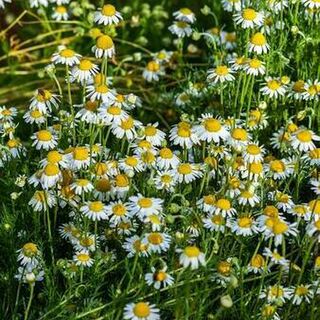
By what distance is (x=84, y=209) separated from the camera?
9.75 ft

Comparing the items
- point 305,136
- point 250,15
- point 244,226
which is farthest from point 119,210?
point 250,15

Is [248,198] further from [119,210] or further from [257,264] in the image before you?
[119,210]

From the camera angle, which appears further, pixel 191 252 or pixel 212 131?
pixel 212 131

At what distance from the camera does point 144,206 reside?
9.54 feet

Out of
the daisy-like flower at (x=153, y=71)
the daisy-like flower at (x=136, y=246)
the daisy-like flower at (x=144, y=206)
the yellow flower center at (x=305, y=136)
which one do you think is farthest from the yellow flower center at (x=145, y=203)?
the daisy-like flower at (x=153, y=71)

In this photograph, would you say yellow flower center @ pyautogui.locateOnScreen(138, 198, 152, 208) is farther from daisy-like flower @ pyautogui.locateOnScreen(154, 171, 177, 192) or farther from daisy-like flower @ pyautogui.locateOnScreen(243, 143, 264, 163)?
daisy-like flower @ pyautogui.locateOnScreen(243, 143, 264, 163)

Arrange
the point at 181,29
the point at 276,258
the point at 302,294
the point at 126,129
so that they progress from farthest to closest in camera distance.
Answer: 1. the point at 181,29
2. the point at 126,129
3. the point at 302,294
4. the point at 276,258

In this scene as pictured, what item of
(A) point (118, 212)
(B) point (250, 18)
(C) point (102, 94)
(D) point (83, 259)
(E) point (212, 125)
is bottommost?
(D) point (83, 259)

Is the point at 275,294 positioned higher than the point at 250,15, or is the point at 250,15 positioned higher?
the point at 250,15

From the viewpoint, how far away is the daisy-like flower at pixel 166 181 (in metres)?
3.07

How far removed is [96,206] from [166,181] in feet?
0.95

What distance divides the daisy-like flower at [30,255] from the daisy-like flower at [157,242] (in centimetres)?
41

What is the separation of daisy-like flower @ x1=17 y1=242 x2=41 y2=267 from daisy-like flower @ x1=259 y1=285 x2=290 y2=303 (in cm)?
79

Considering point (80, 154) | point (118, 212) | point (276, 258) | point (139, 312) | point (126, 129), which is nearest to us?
point (139, 312)
